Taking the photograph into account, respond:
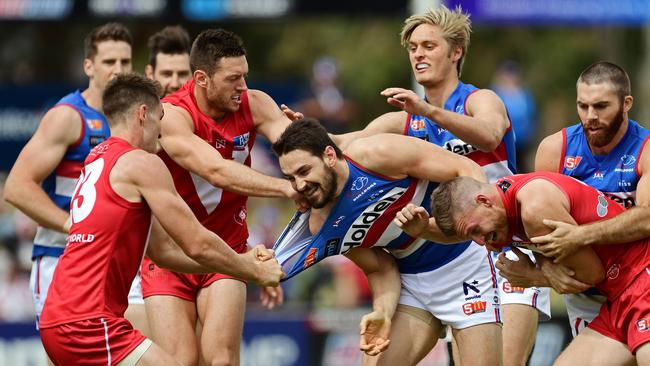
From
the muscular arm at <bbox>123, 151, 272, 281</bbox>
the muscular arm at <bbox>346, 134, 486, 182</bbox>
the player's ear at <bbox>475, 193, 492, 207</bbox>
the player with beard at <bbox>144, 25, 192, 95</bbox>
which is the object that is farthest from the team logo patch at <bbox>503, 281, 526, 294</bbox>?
the player with beard at <bbox>144, 25, 192, 95</bbox>

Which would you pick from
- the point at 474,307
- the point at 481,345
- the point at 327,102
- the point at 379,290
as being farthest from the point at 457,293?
the point at 327,102

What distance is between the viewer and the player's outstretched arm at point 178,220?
6.78 meters

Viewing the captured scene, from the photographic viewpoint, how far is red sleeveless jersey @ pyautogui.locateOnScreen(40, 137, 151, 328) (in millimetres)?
6750

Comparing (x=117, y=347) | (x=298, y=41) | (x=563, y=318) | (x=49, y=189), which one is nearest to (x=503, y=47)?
(x=298, y=41)

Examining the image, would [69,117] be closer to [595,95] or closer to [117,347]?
[117,347]

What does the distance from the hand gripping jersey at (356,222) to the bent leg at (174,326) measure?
835mm

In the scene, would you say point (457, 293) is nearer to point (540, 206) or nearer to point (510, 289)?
point (510, 289)

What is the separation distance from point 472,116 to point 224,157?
172 cm

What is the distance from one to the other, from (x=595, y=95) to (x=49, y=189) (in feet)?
14.1

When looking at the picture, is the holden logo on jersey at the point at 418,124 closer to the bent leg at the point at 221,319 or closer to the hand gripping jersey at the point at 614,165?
the hand gripping jersey at the point at 614,165

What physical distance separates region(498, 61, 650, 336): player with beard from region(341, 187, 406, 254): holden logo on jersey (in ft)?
2.60

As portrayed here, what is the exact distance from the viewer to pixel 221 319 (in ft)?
25.9

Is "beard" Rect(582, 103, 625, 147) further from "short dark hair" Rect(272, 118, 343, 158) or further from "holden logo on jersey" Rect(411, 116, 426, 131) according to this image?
"short dark hair" Rect(272, 118, 343, 158)

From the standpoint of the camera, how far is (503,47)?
30812 mm
